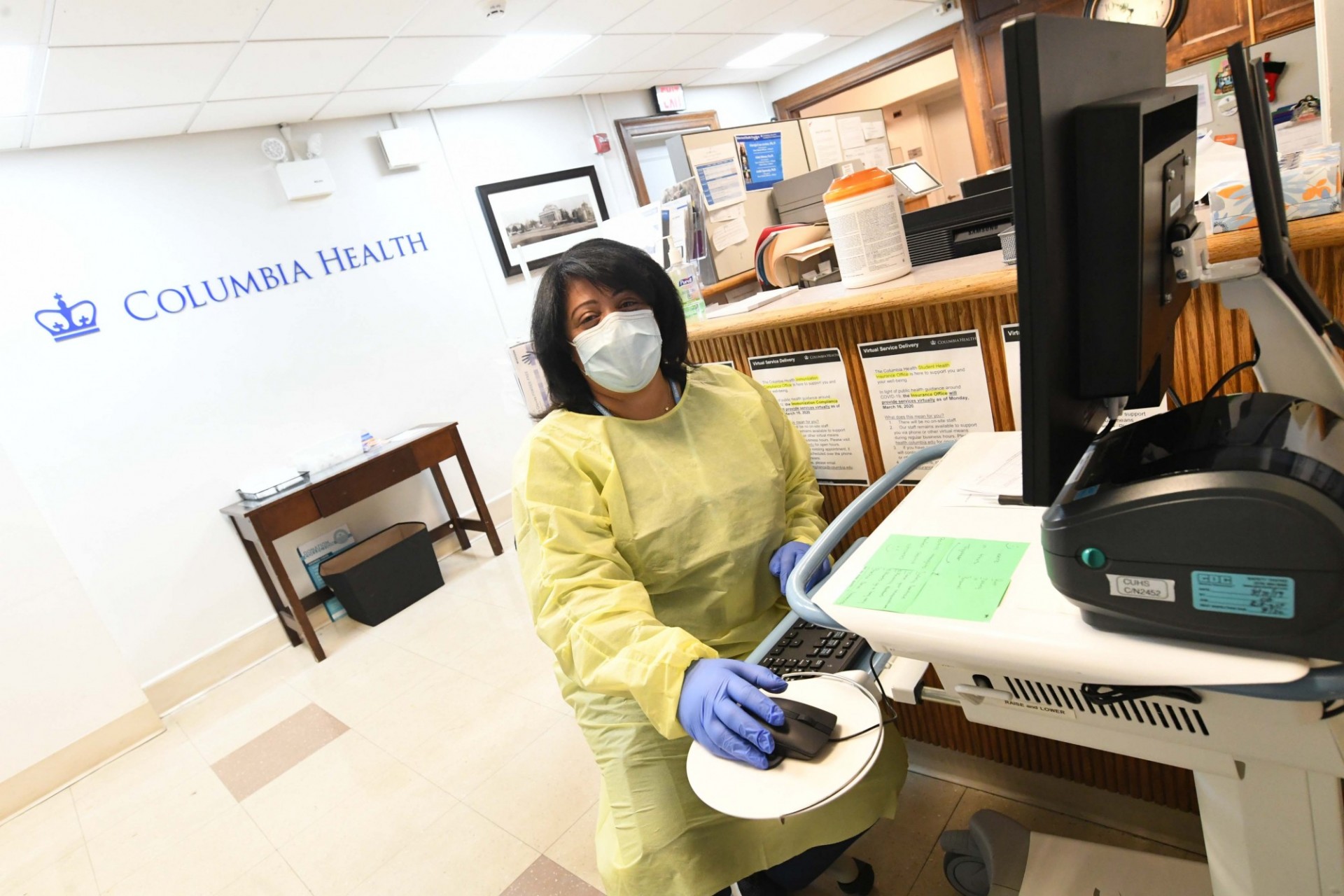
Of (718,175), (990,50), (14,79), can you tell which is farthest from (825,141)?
(14,79)

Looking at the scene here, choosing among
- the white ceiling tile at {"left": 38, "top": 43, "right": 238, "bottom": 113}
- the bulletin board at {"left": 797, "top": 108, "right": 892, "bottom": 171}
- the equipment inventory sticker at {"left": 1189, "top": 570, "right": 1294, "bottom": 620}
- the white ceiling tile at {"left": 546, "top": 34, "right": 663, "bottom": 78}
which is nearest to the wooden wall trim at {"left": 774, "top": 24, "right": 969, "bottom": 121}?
the bulletin board at {"left": 797, "top": 108, "right": 892, "bottom": 171}

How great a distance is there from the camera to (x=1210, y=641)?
1.79 feet

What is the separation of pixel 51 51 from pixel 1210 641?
10.6 feet

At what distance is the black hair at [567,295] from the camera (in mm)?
1264

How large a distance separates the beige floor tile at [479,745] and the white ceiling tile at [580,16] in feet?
9.77

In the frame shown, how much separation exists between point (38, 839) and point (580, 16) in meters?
3.91

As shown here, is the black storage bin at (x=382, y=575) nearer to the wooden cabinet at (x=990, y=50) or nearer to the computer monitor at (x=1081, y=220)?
the computer monitor at (x=1081, y=220)

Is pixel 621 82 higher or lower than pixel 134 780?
higher

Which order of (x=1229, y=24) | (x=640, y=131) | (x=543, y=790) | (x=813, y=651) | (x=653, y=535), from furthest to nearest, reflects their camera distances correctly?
(x=640, y=131) → (x=1229, y=24) → (x=543, y=790) → (x=653, y=535) → (x=813, y=651)

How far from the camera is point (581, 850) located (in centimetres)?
168

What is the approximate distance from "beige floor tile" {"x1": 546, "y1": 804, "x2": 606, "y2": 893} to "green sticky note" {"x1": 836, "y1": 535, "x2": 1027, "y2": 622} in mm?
1142

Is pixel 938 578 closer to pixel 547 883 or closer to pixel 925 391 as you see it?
pixel 925 391

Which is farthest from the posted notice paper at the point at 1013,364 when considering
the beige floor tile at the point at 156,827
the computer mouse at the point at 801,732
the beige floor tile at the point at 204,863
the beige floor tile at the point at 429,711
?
the beige floor tile at the point at 156,827

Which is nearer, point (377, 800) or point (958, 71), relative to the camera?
point (377, 800)
